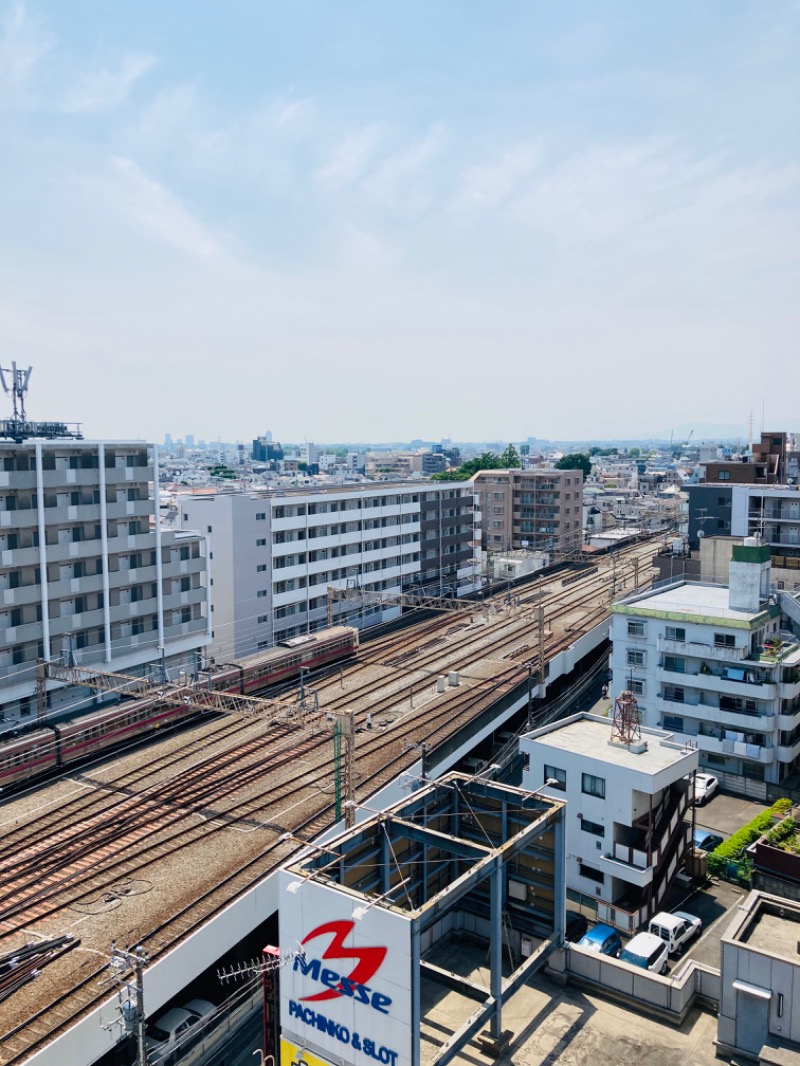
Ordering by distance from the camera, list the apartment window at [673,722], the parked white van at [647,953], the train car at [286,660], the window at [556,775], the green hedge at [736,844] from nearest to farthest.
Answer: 1. the parked white van at [647,953]
2. the window at [556,775]
3. the green hedge at [736,844]
4. the apartment window at [673,722]
5. the train car at [286,660]

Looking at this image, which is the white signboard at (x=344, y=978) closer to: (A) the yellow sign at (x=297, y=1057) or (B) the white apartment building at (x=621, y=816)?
(A) the yellow sign at (x=297, y=1057)

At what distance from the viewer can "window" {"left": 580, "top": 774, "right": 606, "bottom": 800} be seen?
27453 millimetres

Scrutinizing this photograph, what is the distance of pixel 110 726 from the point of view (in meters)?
34.5

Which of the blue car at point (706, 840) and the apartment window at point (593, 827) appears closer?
the apartment window at point (593, 827)

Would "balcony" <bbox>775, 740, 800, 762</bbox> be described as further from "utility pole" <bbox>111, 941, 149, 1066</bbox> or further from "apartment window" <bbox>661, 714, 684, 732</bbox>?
"utility pole" <bbox>111, 941, 149, 1066</bbox>

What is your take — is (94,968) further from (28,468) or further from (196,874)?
(28,468)

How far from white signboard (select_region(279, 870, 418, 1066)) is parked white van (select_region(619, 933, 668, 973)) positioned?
14.2 meters

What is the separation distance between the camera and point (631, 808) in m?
26.8

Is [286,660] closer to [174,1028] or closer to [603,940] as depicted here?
[603,940]

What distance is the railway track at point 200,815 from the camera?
2111 cm

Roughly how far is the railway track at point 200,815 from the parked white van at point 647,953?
9703 mm

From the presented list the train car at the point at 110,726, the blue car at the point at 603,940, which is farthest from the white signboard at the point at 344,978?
the train car at the point at 110,726

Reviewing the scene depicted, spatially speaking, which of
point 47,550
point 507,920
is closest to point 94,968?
point 507,920

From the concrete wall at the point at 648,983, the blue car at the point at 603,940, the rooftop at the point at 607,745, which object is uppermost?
the concrete wall at the point at 648,983
